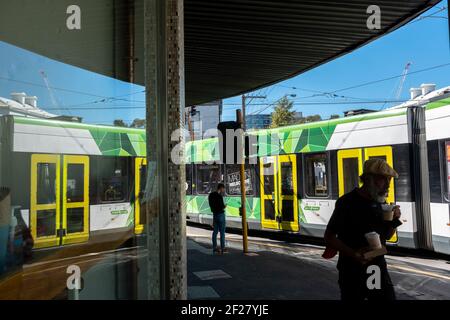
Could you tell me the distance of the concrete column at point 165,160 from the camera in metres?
2.69

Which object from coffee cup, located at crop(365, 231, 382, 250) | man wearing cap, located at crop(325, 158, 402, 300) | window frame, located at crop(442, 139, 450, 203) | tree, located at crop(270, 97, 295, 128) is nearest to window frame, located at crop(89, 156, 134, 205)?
man wearing cap, located at crop(325, 158, 402, 300)

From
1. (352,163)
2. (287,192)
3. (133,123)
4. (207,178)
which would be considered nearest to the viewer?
(133,123)

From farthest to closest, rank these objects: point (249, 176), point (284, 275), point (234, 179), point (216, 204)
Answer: point (234, 179), point (249, 176), point (216, 204), point (284, 275)

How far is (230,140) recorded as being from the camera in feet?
28.3

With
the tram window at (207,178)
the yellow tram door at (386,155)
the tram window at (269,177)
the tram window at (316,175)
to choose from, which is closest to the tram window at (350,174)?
the yellow tram door at (386,155)

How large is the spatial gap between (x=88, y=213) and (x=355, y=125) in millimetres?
8138

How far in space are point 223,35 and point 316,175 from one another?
19.1 ft

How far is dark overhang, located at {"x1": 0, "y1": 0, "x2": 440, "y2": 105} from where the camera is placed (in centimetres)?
330

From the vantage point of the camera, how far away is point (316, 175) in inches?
433

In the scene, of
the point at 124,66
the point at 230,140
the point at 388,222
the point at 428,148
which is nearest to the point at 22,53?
the point at 124,66

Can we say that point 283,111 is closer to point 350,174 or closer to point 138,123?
point 350,174

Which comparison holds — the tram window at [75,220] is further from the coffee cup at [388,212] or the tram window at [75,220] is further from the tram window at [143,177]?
the coffee cup at [388,212]

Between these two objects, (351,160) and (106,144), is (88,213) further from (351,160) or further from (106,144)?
(351,160)

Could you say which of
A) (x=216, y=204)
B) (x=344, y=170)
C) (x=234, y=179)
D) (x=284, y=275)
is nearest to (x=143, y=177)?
(x=284, y=275)
